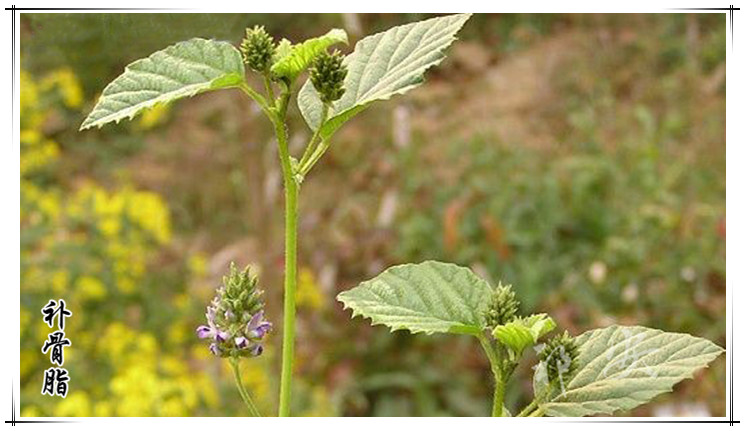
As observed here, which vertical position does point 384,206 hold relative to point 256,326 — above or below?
above

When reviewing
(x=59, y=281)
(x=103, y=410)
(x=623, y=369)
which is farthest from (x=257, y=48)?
(x=59, y=281)

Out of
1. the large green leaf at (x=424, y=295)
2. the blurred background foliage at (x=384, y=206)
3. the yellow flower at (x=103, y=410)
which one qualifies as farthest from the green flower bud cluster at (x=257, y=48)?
the yellow flower at (x=103, y=410)

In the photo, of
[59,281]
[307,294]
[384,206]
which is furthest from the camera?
[384,206]

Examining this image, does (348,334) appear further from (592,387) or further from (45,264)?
(592,387)

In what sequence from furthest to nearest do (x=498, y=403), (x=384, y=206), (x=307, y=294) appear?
(x=384, y=206)
(x=307, y=294)
(x=498, y=403)

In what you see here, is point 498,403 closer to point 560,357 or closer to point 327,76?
point 560,357
